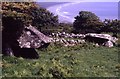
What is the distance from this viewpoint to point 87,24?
50.8 m

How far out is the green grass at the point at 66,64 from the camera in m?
22.0

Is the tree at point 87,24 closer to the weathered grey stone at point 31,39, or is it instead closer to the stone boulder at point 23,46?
the weathered grey stone at point 31,39

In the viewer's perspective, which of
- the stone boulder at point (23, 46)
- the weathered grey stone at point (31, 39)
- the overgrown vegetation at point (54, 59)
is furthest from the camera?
the weathered grey stone at point (31, 39)

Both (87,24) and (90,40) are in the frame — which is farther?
(87,24)

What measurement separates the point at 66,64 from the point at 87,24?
84.8 ft

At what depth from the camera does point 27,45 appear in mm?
27141

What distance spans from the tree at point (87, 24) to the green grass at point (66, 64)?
53.8 feet

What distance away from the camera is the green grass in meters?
22.0

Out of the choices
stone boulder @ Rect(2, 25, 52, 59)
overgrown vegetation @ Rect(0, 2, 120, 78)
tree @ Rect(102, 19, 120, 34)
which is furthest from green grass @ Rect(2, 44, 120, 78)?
tree @ Rect(102, 19, 120, 34)

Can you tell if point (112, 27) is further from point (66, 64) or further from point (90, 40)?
point (66, 64)

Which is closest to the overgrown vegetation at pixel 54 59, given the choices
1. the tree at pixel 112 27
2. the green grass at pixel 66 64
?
the green grass at pixel 66 64

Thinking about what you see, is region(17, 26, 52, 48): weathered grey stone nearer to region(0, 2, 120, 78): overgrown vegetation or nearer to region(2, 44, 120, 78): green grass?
region(0, 2, 120, 78): overgrown vegetation

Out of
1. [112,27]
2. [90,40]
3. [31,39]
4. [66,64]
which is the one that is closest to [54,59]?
[66,64]

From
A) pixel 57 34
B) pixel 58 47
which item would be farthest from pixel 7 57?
pixel 57 34
